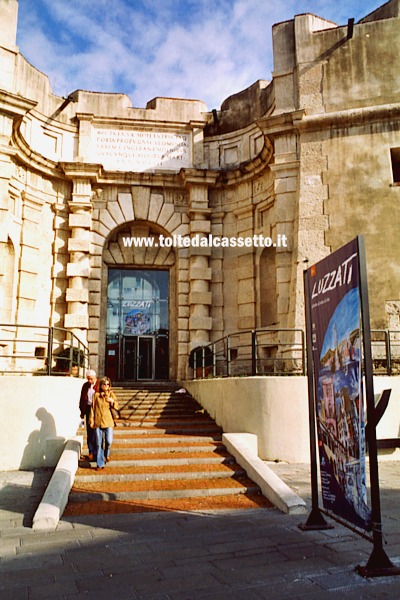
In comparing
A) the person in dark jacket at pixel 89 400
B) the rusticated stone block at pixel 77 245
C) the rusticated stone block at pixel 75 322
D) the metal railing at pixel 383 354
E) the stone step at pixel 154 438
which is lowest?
the stone step at pixel 154 438

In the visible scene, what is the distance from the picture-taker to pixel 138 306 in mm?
17938

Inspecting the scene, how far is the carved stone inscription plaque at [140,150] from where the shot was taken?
1791cm

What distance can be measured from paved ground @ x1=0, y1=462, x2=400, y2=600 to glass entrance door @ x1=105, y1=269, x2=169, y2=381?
10.6 meters

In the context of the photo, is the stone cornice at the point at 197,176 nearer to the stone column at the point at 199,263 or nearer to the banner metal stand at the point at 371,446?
the stone column at the point at 199,263

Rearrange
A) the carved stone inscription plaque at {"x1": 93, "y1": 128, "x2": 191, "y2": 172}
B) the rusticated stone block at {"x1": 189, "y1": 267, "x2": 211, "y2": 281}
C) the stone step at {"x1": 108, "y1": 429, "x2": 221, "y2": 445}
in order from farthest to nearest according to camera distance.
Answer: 1. the carved stone inscription plaque at {"x1": 93, "y1": 128, "x2": 191, "y2": 172}
2. the rusticated stone block at {"x1": 189, "y1": 267, "x2": 211, "y2": 281}
3. the stone step at {"x1": 108, "y1": 429, "x2": 221, "y2": 445}

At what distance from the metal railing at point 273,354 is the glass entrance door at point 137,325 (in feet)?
6.15

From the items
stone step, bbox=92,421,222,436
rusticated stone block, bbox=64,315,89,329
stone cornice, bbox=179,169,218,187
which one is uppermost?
stone cornice, bbox=179,169,218,187

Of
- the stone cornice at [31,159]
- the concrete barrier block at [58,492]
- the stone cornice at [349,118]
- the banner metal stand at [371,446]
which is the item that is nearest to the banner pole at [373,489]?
the banner metal stand at [371,446]

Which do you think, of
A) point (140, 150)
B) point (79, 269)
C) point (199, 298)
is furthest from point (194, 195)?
point (79, 269)

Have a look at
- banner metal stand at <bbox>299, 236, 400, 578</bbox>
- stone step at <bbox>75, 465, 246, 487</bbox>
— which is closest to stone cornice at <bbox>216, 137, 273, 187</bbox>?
stone step at <bbox>75, 465, 246, 487</bbox>

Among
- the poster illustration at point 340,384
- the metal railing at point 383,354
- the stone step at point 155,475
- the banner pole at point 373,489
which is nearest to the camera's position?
the banner pole at point 373,489

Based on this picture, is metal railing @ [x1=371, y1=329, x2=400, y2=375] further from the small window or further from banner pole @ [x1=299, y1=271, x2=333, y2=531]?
banner pole @ [x1=299, y1=271, x2=333, y2=531]

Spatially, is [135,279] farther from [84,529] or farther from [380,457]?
[84,529]

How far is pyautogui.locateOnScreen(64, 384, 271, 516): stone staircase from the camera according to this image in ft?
23.4
